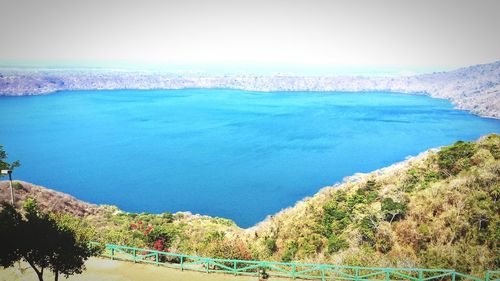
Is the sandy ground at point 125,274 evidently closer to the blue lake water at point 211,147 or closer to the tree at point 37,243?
the tree at point 37,243

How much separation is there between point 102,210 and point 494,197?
34.8m

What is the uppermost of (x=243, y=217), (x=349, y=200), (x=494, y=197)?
(x=494, y=197)

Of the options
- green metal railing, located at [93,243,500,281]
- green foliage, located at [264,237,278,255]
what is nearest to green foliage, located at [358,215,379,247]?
green foliage, located at [264,237,278,255]

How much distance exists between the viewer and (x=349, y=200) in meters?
26.7

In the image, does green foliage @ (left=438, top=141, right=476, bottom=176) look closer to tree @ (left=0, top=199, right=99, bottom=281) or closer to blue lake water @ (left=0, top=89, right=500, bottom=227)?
blue lake water @ (left=0, top=89, right=500, bottom=227)

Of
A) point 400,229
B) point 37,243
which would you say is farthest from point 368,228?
point 37,243

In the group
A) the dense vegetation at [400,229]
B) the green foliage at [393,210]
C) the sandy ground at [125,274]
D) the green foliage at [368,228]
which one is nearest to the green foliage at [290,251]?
the dense vegetation at [400,229]

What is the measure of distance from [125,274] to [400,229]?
1402 cm

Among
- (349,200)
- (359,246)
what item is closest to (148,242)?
(359,246)

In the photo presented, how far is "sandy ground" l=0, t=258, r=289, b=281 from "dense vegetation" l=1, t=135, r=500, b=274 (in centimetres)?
113

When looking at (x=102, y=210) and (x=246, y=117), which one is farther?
(x=246, y=117)

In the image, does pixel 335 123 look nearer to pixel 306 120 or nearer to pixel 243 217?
pixel 306 120

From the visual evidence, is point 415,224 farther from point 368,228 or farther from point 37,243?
point 37,243

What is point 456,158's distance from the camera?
26922 millimetres
